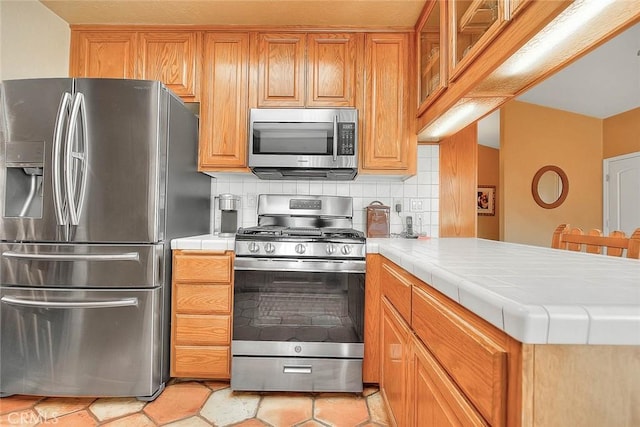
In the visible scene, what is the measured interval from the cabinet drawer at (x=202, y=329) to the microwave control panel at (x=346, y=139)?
1.28m

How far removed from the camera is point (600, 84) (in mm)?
3896

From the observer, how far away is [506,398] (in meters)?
0.57

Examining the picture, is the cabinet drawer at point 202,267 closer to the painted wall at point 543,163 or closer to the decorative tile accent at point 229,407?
the decorative tile accent at point 229,407

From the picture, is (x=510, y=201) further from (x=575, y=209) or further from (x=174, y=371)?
(x=174, y=371)

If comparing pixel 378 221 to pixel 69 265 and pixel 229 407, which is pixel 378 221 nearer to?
pixel 229 407

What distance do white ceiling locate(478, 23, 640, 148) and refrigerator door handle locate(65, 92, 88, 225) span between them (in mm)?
3633

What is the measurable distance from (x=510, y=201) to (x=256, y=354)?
5.14 meters

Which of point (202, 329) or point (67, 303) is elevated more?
point (67, 303)

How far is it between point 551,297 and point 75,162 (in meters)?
2.10

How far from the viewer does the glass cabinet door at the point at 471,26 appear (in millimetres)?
1162

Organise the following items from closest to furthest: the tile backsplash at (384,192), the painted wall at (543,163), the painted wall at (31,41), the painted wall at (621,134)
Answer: the painted wall at (31,41), the tile backsplash at (384,192), the painted wall at (621,134), the painted wall at (543,163)

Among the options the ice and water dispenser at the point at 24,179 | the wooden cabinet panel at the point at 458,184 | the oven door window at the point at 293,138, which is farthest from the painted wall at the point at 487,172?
the ice and water dispenser at the point at 24,179

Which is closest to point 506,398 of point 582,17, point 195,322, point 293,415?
point 582,17

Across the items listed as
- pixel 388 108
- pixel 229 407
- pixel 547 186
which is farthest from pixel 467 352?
pixel 547 186
